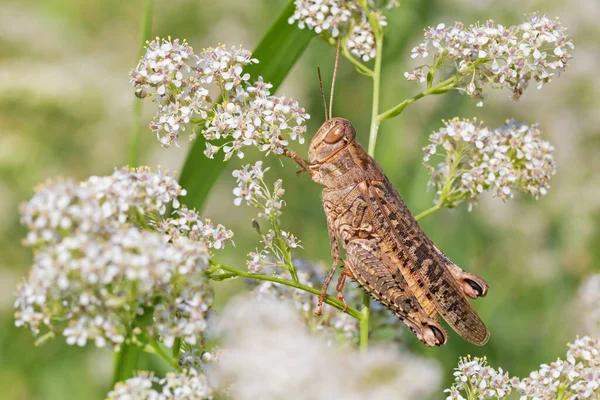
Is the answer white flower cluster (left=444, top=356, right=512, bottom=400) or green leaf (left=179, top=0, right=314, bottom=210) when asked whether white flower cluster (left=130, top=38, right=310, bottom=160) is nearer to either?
green leaf (left=179, top=0, right=314, bottom=210)

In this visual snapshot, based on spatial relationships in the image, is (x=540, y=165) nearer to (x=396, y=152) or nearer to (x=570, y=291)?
(x=396, y=152)

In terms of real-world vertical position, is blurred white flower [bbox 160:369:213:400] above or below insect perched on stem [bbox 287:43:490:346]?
below

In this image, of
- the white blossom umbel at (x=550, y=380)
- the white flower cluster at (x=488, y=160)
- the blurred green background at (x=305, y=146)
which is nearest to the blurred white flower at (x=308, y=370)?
the white blossom umbel at (x=550, y=380)

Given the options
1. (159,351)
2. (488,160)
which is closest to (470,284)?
(488,160)

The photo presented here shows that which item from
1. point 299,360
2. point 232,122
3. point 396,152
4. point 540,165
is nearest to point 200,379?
point 299,360

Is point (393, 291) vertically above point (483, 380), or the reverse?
point (393, 291)

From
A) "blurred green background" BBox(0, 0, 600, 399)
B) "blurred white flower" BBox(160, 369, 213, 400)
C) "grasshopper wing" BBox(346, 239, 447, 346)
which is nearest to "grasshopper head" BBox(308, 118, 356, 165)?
"grasshopper wing" BBox(346, 239, 447, 346)

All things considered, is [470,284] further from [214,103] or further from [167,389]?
[167,389]

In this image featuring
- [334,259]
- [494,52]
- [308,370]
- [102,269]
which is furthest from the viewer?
[334,259]
